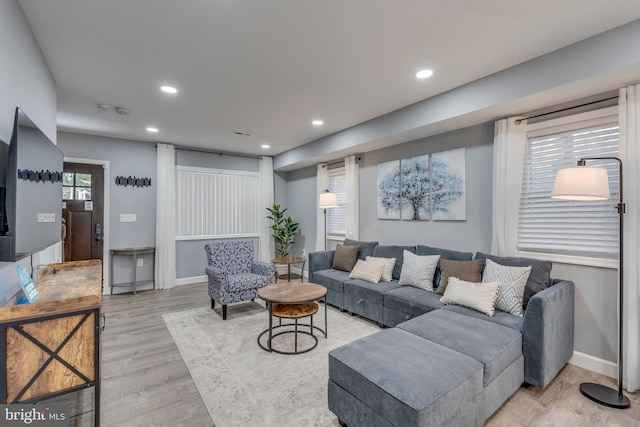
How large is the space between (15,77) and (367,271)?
358 cm

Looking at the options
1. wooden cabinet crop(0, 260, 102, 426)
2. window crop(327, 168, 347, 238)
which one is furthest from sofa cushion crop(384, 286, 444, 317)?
wooden cabinet crop(0, 260, 102, 426)

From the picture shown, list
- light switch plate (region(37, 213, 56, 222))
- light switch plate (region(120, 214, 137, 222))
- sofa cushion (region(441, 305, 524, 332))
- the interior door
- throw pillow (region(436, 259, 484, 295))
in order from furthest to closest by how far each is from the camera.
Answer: light switch plate (region(120, 214, 137, 222))
the interior door
throw pillow (region(436, 259, 484, 295))
sofa cushion (region(441, 305, 524, 332))
light switch plate (region(37, 213, 56, 222))

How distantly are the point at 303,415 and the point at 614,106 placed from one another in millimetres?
3418

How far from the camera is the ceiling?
1863 mm

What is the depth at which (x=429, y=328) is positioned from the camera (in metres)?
2.25

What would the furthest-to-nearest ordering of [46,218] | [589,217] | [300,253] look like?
[300,253] < [589,217] < [46,218]

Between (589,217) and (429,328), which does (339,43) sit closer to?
(429,328)

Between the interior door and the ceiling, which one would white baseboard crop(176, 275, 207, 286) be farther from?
the ceiling

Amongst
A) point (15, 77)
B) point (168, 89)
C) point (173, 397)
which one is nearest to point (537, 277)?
point (173, 397)

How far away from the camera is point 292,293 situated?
3.05 m

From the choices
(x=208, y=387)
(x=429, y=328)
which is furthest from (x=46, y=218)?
(x=429, y=328)

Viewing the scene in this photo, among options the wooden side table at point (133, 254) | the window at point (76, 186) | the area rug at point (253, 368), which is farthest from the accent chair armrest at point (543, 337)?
the window at point (76, 186)

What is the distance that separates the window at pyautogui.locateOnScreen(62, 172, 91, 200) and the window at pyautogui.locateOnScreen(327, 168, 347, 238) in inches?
161

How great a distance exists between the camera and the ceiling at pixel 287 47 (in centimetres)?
186
